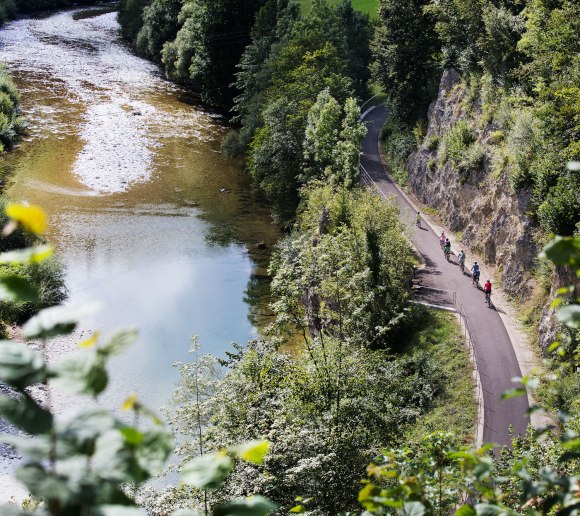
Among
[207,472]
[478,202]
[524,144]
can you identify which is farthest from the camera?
[478,202]

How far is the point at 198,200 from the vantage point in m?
44.8

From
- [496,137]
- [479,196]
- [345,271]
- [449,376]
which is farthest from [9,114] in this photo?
[449,376]

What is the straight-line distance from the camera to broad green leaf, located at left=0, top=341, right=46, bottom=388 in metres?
1.88

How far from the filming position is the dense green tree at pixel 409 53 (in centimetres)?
4553

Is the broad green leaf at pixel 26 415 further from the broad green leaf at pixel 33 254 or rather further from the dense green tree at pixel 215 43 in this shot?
the dense green tree at pixel 215 43

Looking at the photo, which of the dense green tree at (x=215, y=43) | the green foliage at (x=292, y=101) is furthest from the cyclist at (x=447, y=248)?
the dense green tree at (x=215, y=43)

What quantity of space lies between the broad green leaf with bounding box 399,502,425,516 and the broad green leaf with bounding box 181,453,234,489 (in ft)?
3.18

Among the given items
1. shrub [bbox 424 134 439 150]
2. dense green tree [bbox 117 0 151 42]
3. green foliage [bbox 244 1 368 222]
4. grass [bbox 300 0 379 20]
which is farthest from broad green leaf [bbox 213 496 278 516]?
dense green tree [bbox 117 0 151 42]

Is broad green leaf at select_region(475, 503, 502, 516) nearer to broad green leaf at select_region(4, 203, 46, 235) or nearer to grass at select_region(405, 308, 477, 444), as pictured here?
broad green leaf at select_region(4, 203, 46, 235)

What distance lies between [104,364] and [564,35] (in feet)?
99.4

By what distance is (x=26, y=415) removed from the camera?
185 cm

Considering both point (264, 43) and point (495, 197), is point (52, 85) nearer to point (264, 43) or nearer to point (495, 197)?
point (264, 43)

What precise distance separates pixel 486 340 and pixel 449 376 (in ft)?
9.66

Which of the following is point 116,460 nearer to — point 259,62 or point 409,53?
point 409,53
